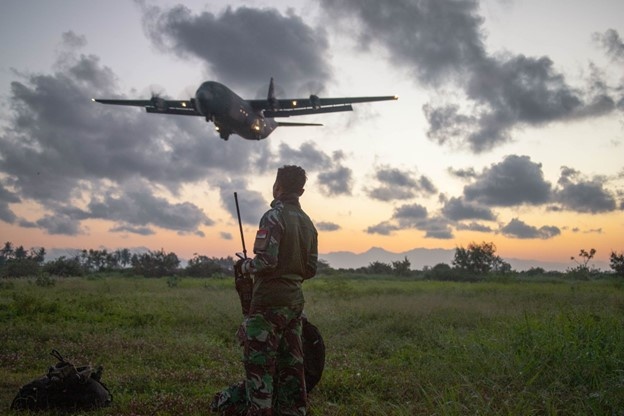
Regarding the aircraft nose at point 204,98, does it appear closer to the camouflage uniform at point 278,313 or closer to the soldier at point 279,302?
the soldier at point 279,302

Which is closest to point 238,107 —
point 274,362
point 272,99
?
point 272,99

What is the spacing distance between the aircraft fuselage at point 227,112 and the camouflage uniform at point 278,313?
779 inches

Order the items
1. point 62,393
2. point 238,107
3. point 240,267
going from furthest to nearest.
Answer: point 238,107 < point 62,393 < point 240,267

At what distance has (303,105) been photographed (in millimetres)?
27969

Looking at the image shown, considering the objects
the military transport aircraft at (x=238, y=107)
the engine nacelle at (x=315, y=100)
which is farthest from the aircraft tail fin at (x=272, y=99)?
the engine nacelle at (x=315, y=100)

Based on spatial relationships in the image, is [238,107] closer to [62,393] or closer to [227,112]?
[227,112]

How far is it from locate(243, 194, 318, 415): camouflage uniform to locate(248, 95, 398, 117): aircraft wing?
75.4 ft

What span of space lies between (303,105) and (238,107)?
15.6ft

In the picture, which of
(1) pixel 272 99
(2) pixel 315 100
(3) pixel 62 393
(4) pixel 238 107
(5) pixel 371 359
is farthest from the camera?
(1) pixel 272 99

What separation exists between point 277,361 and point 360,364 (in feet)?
11.1

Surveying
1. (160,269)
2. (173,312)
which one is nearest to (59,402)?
(173,312)

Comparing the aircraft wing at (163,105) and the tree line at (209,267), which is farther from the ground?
the aircraft wing at (163,105)

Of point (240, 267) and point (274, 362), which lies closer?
point (274, 362)

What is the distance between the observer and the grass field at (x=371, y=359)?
15.9 feet
